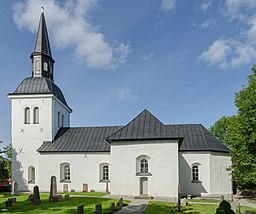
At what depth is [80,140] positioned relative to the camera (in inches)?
1171

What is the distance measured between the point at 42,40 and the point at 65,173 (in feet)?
49.1

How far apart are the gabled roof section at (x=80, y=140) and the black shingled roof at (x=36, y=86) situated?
456cm

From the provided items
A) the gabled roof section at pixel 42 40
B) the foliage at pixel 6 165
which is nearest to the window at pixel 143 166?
the gabled roof section at pixel 42 40

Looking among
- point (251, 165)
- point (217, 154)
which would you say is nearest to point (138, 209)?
point (251, 165)

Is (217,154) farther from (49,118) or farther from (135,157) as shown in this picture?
(49,118)

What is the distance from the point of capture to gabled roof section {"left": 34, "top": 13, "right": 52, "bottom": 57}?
30.6 m

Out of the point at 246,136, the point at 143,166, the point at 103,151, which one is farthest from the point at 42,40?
the point at 246,136

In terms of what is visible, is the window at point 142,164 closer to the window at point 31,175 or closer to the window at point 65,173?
the window at point 65,173

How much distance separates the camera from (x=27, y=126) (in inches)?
1184

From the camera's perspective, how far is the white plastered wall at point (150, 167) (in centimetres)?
2297

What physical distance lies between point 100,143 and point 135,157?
6.32m

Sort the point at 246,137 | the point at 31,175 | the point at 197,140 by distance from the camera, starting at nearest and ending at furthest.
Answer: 1. the point at 246,137
2. the point at 197,140
3. the point at 31,175

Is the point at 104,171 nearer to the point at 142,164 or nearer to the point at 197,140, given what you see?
the point at 142,164

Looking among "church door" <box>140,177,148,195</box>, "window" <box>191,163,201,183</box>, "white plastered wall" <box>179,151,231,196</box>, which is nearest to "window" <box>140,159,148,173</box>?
"church door" <box>140,177,148,195</box>
